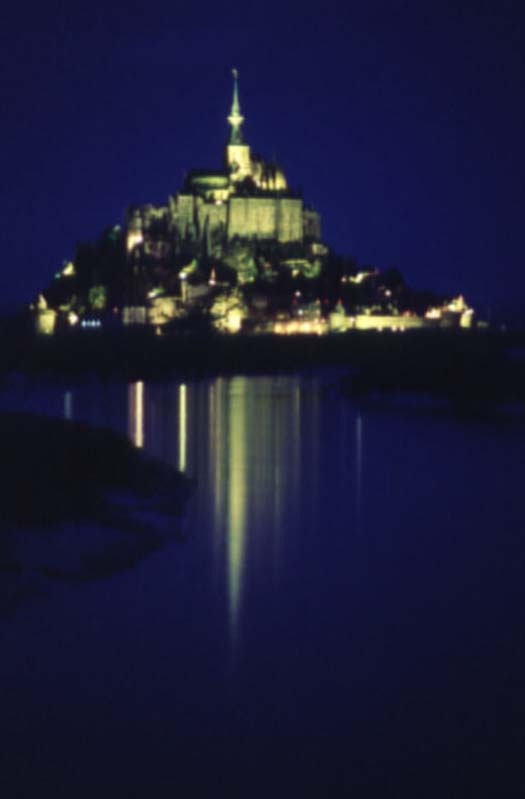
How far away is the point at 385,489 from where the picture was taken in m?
12.0

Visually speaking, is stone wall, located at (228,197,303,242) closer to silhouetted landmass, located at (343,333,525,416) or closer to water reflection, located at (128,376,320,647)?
silhouetted landmass, located at (343,333,525,416)

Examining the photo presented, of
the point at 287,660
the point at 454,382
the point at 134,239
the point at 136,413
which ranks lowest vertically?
the point at 287,660

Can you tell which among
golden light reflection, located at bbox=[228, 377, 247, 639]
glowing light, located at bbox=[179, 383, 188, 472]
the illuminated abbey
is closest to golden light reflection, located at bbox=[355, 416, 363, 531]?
golden light reflection, located at bbox=[228, 377, 247, 639]

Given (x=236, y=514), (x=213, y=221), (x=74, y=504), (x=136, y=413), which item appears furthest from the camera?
Result: (x=213, y=221)

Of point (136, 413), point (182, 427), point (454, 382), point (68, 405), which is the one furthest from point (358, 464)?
point (68, 405)

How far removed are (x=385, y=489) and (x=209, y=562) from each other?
4.49 meters

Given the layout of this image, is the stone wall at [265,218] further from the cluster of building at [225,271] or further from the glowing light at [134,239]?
the glowing light at [134,239]

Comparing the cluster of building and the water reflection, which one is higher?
the cluster of building

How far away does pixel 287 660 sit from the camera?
18.7 feet

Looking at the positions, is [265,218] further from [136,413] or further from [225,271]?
[136,413]

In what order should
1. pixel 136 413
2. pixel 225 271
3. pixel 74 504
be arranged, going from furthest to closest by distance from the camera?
pixel 225 271 < pixel 136 413 < pixel 74 504

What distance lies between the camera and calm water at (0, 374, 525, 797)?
14.7ft

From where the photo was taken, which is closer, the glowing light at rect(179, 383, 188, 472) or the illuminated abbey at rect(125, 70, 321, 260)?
the glowing light at rect(179, 383, 188, 472)

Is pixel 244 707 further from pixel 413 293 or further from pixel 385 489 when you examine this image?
pixel 413 293
